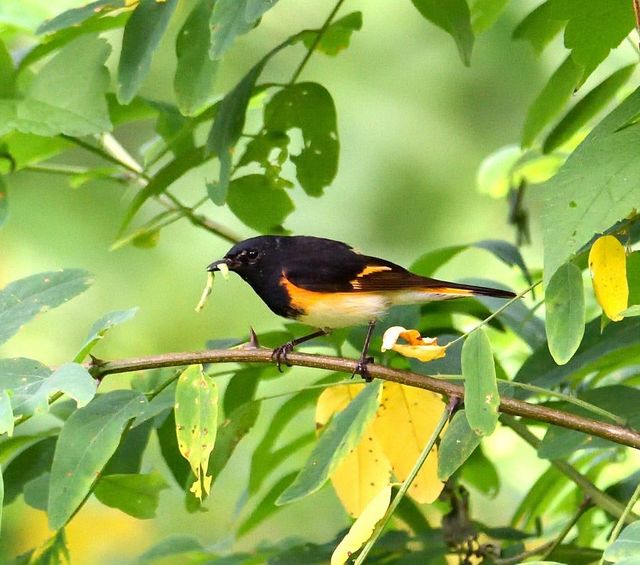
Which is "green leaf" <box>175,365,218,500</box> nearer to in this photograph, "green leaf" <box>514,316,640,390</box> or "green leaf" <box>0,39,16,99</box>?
"green leaf" <box>514,316,640,390</box>

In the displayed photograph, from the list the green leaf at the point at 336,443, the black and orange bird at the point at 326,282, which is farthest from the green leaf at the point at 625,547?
the black and orange bird at the point at 326,282

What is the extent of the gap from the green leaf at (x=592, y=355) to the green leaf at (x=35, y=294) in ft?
2.76

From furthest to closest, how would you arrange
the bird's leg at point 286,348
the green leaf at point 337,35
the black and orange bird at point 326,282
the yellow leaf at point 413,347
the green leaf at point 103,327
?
the black and orange bird at point 326,282
the green leaf at point 337,35
the bird's leg at point 286,348
the green leaf at point 103,327
the yellow leaf at point 413,347

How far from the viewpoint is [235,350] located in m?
1.78

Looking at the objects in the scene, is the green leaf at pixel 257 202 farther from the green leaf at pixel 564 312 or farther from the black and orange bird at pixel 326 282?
the green leaf at pixel 564 312

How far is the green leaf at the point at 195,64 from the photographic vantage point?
6.54ft

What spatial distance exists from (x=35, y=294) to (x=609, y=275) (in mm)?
959

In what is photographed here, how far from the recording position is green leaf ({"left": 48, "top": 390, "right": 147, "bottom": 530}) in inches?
66.7

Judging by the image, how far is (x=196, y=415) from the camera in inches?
66.0

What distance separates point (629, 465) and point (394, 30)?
13.0 ft

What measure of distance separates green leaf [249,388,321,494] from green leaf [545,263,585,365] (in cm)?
85

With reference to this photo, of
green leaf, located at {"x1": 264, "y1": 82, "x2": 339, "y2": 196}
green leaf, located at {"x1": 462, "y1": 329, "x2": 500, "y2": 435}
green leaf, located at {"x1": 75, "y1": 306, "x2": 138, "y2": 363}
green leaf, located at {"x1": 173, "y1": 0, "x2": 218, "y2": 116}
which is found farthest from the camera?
green leaf, located at {"x1": 264, "y1": 82, "x2": 339, "y2": 196}

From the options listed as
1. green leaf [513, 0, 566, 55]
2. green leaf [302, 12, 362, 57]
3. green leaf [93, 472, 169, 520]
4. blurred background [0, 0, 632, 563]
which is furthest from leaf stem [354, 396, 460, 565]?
blurred background [0, 0, 632, 563]

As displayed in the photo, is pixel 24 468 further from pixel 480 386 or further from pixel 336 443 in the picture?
pixel 480 386
